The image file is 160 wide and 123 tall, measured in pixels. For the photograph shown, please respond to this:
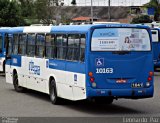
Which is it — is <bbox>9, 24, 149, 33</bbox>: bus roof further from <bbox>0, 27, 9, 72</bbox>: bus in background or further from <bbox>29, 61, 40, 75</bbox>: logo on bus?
<bbox>0, 27, 9, 72</bbox>: bus in background

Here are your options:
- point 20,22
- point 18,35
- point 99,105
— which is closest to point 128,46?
point 99,105

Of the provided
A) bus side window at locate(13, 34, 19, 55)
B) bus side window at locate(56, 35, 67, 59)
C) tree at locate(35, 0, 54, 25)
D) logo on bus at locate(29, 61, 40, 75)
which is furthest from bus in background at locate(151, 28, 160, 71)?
tree at locate(35, 0, 54, 25)

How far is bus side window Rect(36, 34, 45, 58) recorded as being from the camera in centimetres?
1878

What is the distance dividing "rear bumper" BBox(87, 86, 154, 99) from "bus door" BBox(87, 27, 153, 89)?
4.2 inches

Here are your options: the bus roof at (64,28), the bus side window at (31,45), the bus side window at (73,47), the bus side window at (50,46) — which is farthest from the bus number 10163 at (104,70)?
the bus side window at (31,45)

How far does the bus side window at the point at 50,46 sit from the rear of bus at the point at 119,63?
2.97 meters

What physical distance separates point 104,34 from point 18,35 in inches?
291

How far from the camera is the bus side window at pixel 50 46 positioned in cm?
1767

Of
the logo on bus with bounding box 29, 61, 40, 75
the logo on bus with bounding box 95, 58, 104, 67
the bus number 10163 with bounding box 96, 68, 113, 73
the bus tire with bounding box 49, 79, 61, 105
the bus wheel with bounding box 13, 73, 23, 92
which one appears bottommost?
the bus wheel with bounding box 13, 73, 23, 92

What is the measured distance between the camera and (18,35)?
21.7 metres

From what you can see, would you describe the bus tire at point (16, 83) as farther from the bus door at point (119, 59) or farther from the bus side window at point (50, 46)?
the bus door at point (119, 59)

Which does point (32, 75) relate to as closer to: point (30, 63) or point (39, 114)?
point (30, 63)

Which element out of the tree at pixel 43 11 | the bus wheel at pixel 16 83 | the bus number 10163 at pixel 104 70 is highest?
the bus number 10163 at pixel 104 70

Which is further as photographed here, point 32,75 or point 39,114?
point 32,75
